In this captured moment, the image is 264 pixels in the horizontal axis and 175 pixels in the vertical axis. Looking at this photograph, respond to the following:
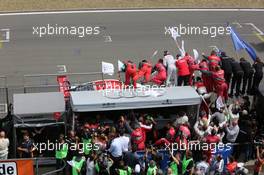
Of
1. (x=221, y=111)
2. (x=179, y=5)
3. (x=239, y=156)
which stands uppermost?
(x=179, y=5)

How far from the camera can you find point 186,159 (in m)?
16.9

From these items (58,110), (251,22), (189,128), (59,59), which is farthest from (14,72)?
(251,22)

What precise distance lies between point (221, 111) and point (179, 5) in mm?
16603

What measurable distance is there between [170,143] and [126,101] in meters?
1.72

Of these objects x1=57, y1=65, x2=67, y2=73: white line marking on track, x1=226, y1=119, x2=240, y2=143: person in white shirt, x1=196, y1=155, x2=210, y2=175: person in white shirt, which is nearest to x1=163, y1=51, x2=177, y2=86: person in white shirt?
x1=226, y1=119, x2=240, y2=143: person in white shirt

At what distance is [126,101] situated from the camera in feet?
59.6

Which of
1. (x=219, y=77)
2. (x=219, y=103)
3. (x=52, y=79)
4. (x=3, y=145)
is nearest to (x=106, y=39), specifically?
(x=52, y=79)

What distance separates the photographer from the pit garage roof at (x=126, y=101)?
59.1 ft

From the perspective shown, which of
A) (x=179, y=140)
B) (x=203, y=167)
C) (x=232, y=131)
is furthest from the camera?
(x=232, y=131)

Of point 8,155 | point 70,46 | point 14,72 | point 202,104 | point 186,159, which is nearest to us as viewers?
point 186,159

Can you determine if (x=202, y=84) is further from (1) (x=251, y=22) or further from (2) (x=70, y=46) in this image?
(1) (x=251, y=22)
